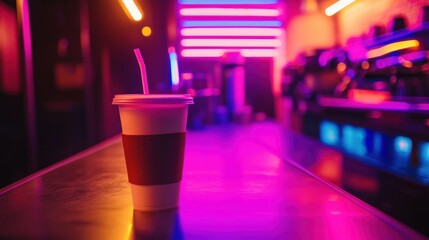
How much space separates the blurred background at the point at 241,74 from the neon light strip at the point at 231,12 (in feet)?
0.06

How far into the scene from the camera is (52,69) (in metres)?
4.96

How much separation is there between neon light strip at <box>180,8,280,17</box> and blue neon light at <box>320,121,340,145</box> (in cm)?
218

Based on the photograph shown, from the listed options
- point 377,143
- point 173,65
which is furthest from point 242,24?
point 377,143

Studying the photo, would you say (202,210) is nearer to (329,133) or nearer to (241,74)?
(329,133)

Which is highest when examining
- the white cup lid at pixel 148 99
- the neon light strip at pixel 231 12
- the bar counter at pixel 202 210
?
the neon light strip at pixel 231 12

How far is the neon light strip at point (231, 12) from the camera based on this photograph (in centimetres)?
592

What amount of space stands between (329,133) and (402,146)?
1.37 m

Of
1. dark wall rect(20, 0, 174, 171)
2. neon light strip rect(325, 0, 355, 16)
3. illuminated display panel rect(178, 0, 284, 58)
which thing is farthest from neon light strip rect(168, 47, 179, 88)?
neon light strip rect(325, 0, 355, 16)

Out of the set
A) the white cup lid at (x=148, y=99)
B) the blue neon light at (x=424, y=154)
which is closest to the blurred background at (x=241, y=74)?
the blue neon light at (x=424, y=154)

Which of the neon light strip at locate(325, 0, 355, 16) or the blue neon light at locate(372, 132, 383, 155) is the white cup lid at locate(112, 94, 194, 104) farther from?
the blue neon light at locate(372, 132, 383, 155)

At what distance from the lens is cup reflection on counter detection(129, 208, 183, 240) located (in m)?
0.79

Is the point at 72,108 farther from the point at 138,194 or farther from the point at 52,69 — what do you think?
the point at 138,194

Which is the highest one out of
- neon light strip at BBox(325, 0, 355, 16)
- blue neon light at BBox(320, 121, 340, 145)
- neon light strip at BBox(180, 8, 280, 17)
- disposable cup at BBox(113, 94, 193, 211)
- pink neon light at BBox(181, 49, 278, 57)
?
neon light strip at BBox(180, 8, 280, 17)

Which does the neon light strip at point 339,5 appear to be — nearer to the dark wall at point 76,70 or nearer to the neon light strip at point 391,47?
the neon light strip at point 391,47
